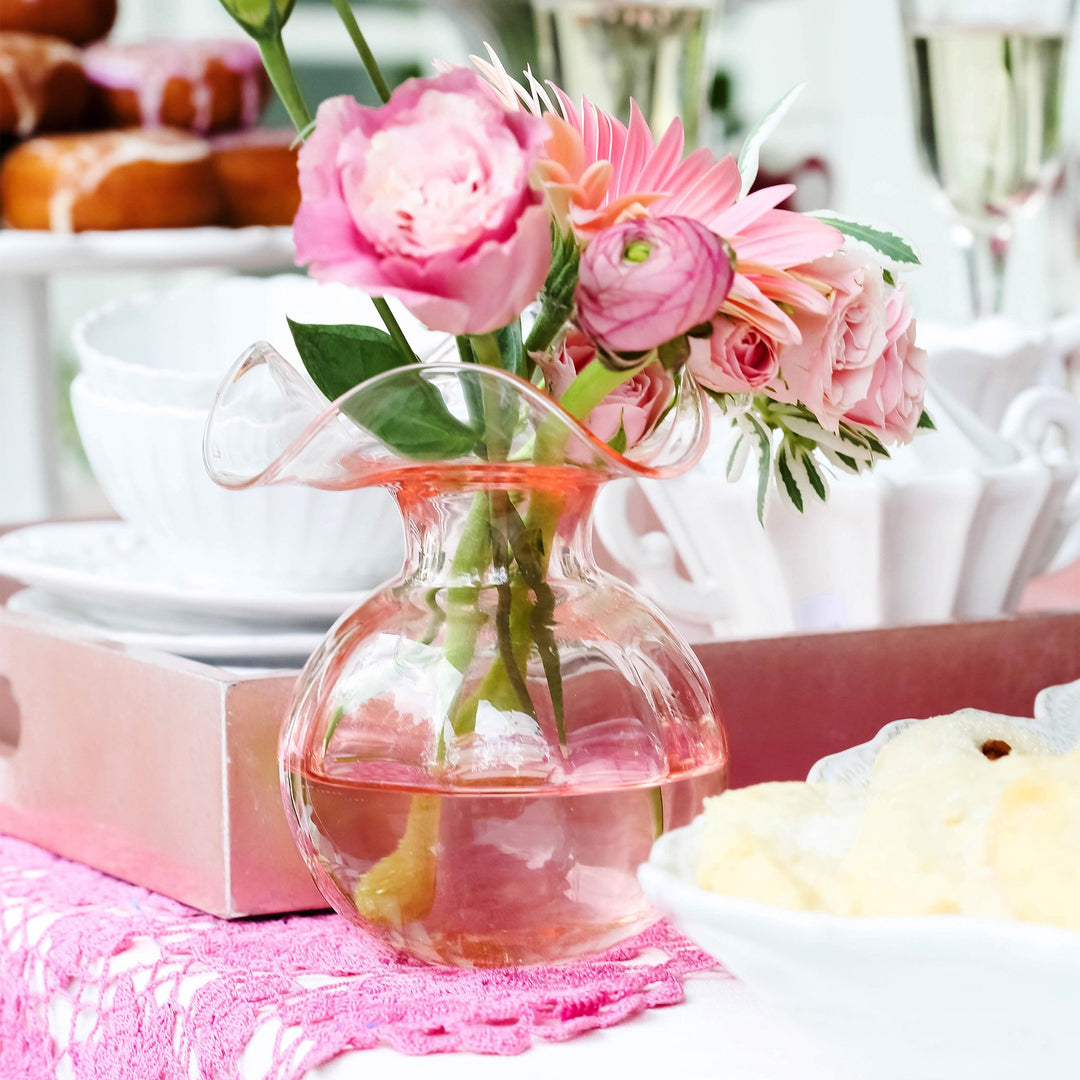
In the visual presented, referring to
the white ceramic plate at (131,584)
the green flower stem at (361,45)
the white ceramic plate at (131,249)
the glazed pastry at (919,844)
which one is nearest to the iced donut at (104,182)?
the white ceramic plate at (131,249)

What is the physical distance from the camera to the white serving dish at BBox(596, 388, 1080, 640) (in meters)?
0.52

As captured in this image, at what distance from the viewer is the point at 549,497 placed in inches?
13.9

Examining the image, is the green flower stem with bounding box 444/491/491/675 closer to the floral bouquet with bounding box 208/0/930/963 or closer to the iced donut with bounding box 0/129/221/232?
the floral bouquet with bounding box 208/0/930/963

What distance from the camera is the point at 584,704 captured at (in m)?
0.34

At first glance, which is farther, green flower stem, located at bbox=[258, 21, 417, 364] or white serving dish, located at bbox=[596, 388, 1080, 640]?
white serving dish, located at bbox=[596, 388, 1080, 640]

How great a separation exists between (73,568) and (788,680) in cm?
25

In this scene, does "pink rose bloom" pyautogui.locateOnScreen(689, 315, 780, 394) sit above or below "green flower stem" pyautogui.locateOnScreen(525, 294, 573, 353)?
below

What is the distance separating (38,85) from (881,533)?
685mm

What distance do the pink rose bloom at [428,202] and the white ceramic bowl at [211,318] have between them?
0.26 metres

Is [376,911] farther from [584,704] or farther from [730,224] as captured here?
[730,224]

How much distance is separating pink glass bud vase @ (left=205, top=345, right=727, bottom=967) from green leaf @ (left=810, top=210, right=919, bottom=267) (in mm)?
52

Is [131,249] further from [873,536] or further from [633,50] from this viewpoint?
[873,536]

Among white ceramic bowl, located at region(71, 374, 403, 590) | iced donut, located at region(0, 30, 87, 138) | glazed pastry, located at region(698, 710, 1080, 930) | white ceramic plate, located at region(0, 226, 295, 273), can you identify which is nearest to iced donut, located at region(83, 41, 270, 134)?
iced donut, located at region(0, 30, 87, 138)

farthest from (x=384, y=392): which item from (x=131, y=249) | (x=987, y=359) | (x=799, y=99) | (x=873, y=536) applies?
(x=799, y=99)
